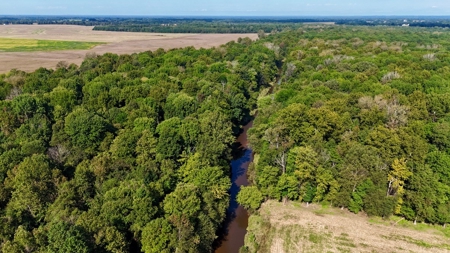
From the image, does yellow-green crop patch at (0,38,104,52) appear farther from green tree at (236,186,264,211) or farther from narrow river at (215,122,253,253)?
green tree at (236,186,264,211)

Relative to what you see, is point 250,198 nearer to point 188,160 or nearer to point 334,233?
point 188,160

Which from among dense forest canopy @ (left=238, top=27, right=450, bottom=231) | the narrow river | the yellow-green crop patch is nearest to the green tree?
dense forest canopy @ (left=238, top=27, right=450, bottom=231)

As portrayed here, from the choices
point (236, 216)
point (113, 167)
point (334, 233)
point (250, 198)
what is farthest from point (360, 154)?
point (113, 167)

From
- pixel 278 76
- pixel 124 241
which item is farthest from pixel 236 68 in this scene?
pixel 124 241

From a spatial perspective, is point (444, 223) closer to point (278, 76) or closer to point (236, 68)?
point (236, 68)

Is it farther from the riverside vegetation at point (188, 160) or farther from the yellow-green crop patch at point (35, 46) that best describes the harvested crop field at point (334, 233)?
the yellow-green crop patch at point (35, 46)
